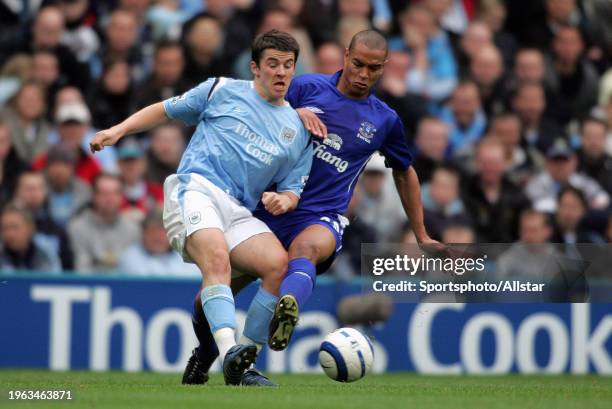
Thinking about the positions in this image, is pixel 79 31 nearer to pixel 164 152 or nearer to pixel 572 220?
pixel 164 152

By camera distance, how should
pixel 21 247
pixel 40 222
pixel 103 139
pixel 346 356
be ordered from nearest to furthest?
pixel 346 356, pixel 103 139, pixel 21 247, pixel 40 222

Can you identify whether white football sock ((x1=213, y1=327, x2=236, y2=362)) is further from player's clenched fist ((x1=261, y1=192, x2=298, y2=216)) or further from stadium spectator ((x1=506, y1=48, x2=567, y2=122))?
stadium spectator ((x1=506, y1=48, x2=567, y2=122))

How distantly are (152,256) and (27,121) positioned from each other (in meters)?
1.92

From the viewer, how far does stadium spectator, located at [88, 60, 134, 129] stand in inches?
569

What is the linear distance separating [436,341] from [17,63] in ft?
17.0

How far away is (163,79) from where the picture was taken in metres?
14.6

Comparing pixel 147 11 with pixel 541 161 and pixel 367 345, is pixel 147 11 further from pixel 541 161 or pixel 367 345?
pixel 367 345

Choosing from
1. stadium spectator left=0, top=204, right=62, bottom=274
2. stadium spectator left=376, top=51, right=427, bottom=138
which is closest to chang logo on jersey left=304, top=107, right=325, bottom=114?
stadium spectator left=0, top=204, right=62, bottom=274

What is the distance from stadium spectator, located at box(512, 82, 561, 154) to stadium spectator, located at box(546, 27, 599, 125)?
25.2 inches

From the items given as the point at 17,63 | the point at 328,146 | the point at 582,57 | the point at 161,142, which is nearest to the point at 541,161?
the point at 582,57

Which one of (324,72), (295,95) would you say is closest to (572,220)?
(324,72)

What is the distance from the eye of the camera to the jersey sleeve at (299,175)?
8.89m

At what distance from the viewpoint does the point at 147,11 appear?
15.5 metres

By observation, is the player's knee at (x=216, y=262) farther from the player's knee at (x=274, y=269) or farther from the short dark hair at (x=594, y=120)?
the short dark hair at (x=594, y=120)
